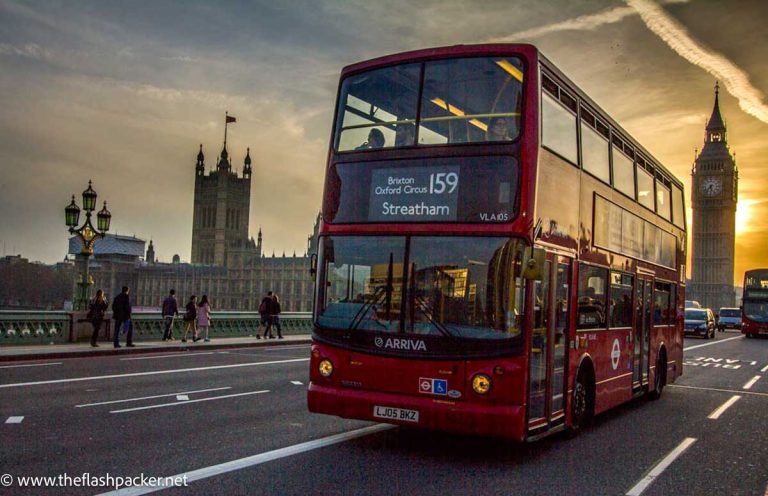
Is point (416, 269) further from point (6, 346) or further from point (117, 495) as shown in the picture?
point (6, 346)

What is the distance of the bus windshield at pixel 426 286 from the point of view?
7.36 metres

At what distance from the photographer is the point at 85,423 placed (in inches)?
364

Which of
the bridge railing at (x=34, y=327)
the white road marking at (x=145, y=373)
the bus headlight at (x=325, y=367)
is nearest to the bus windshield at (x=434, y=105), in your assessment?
the bus headlight at (x=325, y=367)

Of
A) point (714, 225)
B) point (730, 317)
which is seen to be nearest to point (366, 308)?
point (730, 317)

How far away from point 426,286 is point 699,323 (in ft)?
127

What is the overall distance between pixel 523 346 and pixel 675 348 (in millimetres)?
8991

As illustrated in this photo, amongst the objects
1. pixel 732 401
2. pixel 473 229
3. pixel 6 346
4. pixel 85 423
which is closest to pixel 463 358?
pixel 473 229

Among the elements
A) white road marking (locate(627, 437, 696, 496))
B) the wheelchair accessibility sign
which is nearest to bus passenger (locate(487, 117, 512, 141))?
the wheelchair accessibility sign

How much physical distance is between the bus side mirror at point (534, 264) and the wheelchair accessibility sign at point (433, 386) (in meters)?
1.35

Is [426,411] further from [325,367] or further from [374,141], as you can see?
[374,141]

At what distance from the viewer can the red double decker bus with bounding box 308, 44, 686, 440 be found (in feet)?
24.2

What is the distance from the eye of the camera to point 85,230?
25844mm

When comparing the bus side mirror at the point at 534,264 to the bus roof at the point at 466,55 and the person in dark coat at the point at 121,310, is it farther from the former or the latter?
the person in dark coat at the point at 121,310

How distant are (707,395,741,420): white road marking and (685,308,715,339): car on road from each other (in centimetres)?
2933
